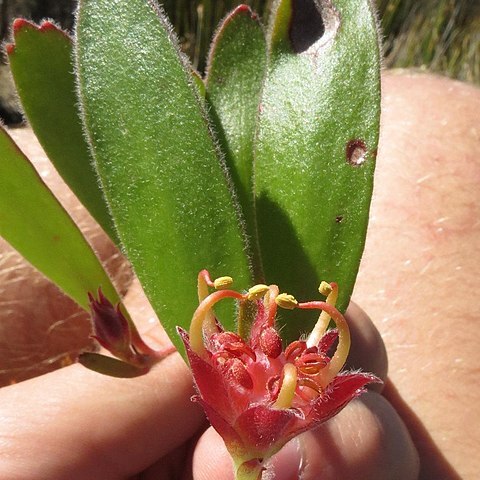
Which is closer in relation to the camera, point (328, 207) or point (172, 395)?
point (328, 207)

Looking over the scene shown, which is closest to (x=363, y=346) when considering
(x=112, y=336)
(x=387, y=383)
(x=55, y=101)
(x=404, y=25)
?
(x=387, y=383)

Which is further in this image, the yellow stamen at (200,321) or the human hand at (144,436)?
the human hand at (144,436)

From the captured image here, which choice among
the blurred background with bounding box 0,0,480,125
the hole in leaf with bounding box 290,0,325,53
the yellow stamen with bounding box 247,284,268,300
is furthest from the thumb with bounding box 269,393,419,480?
the blurred background with bounding box 0,0,480,125

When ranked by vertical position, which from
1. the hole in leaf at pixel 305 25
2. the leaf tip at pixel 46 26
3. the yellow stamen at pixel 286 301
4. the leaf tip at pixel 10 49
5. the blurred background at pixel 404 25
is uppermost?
the hole in leaf at pixel 305 25

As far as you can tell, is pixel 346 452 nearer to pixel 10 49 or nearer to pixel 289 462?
pixel 289 462

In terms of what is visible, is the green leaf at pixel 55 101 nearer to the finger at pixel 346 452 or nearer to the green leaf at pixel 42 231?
the green leaf at pixel 42 231

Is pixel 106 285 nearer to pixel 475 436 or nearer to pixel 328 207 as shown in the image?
pixel 328 207

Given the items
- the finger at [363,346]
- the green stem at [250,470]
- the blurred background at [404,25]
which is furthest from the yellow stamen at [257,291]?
the blurred background at [404,25]

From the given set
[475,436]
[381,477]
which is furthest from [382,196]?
[381,477]
